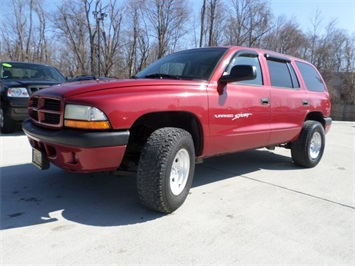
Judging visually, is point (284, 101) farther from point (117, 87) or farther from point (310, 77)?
point (117, 87)

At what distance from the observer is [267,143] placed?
443 cm

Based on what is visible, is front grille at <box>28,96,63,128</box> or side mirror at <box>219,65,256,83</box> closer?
front grille at <box>28,96,63,128</box>

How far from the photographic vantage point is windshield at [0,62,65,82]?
7473mm

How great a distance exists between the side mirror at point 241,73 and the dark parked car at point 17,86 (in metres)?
4.91

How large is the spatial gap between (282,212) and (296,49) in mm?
39726

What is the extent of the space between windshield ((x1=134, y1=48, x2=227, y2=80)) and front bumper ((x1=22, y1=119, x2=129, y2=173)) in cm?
125

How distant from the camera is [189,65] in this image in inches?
154

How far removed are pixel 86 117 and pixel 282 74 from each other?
3.24m

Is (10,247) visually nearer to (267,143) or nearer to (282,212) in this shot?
(282,212)

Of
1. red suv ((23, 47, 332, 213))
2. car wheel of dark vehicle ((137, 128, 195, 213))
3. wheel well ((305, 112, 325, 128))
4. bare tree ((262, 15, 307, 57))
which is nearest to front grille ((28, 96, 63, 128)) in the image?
red suv ((23, 47, 332, 213))

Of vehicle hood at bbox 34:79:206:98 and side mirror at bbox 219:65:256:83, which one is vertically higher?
side mirror at bbox 219:65:256:83

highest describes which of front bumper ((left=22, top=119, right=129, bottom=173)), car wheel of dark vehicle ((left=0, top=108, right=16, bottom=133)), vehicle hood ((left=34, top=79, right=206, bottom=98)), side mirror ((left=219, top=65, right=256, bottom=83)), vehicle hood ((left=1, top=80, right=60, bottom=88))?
side mirror ((left=219, top=65, right=256, bottom=83))

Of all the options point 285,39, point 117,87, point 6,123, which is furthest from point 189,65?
point 285,39

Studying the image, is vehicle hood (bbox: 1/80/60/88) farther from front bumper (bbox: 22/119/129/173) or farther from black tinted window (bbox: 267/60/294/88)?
black tinted window (bbox: 267/60/294/88)
